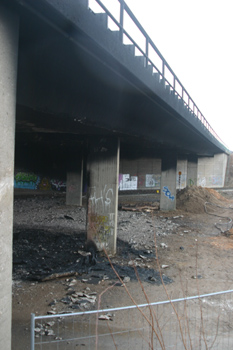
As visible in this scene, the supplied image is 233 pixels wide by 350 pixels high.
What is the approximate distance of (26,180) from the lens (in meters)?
37.6

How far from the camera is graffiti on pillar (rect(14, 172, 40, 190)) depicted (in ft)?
122

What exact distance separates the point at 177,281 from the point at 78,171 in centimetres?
1740

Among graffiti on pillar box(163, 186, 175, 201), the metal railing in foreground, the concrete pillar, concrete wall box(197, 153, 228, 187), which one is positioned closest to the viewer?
the metal railing in foreground

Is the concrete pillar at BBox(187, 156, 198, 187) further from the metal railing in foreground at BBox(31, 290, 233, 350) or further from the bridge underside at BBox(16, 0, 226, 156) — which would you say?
the metal railing in foreground at BBox(31, 290, 233, 350)

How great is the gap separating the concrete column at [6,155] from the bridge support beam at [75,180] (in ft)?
70.5

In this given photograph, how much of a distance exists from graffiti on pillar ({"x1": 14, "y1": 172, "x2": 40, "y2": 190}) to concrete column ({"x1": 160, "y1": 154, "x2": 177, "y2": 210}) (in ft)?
61.5

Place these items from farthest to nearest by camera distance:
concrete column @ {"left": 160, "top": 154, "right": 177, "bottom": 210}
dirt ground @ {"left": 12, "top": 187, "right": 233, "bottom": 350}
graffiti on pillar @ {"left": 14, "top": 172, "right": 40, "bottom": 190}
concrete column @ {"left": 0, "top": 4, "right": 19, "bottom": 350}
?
graffiti on pillar @ {"left": 14, "top": 172, "right": 40, "bottom": 190} → concrete column @ {"left": 160, "top": 154, "right": 177, "bottom": 210} → dirt ground @ {"left": 12, "top": 187, "right": 233, "bottom": 350} → concrete column @ {"left": 0, "top": 4, "right": 19, "bottom": 350}

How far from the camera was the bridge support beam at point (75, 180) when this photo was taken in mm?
25859

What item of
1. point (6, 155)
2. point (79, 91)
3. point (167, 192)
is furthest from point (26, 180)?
point (6, 155)

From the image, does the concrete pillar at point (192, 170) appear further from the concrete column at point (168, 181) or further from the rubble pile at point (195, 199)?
the concrete column at point (168, 181)

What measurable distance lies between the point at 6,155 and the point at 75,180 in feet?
72.1

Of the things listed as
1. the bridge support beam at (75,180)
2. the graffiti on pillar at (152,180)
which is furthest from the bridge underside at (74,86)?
the graffiti on pillar at (152,180)

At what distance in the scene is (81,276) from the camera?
975 cm

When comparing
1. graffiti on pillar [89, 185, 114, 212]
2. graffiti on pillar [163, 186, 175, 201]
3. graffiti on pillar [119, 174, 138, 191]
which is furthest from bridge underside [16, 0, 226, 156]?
graffiti on pillar [119, 174, 138, 191]
